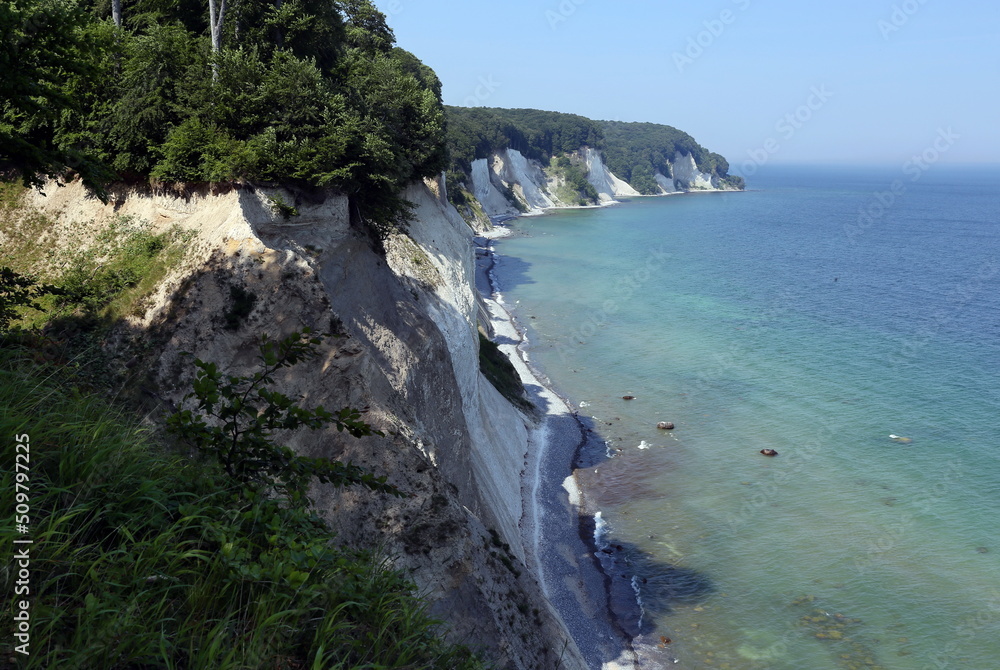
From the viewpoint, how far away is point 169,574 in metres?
5.64

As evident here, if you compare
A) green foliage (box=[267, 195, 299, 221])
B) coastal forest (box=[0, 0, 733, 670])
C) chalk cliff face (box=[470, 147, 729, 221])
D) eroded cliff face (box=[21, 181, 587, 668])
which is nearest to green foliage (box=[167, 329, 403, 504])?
coastal forest (box=[0, 0, 733, 670])

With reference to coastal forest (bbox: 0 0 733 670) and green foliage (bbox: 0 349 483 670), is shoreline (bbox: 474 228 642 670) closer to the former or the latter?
coastal forest (bbox: 0 0 733 670)

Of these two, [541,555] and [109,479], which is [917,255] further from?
[109,479]

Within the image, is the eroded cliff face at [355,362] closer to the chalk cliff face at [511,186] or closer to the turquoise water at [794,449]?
the turquoise water at [794,449]

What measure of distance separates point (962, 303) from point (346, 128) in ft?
267

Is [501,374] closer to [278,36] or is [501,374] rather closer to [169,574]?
[278,36]

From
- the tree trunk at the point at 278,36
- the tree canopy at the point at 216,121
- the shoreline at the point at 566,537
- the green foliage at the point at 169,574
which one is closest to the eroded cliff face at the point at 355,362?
the tree canopy at the point at 216,121

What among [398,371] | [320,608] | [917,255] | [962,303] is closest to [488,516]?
[398,371]

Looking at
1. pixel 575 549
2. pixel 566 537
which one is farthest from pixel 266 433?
pixel 566 537

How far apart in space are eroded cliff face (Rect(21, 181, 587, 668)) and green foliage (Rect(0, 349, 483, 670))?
6005mm

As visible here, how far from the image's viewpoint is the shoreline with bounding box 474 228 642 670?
1033 inches

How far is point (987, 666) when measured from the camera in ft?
83.1

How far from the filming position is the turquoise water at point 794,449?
90.7 ft

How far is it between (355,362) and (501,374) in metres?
27.3
